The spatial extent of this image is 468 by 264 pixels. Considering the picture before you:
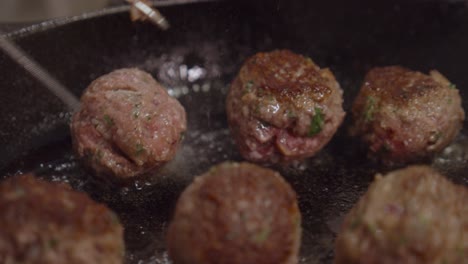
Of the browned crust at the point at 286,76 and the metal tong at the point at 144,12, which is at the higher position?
the metal tong at the point at 144,12

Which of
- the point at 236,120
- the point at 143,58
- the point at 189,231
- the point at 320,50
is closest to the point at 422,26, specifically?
the point at 320,50

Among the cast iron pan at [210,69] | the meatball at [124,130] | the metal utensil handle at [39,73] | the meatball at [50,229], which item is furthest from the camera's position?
the metal utensil handle at [39,73]

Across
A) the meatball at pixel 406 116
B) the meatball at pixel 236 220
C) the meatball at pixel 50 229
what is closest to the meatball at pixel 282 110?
the meatball at pixel 406 116

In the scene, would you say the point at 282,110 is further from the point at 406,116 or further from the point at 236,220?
the point at 236,220

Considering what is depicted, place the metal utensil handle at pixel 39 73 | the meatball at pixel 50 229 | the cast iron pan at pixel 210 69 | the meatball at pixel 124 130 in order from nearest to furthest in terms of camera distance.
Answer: the meatball at pixel 50 229 → the meatball at pixel 124 130 → the cast iron pan at pixel 210 69 → the metal utensil handle at pixel 39 73

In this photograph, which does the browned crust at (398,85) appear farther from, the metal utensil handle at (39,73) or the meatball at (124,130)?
the metal utensil handle at (39,73)

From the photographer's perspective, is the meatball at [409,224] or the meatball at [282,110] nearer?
the meatball at [409,224]

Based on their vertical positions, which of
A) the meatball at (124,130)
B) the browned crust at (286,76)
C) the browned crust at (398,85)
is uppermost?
the browned crust at (286,76)
